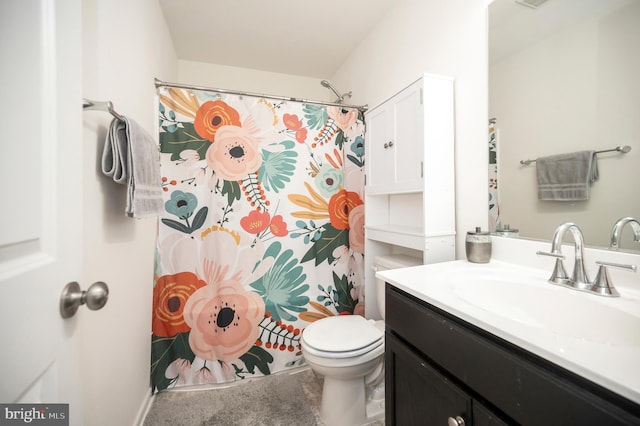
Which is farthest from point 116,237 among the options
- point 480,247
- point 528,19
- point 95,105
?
point 528,19

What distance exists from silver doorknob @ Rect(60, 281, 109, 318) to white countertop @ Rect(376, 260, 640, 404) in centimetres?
79

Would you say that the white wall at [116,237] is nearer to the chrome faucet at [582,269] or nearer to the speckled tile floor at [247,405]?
the speckled tile floor at [247,405]

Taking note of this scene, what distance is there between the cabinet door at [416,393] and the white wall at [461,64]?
2.23 ft

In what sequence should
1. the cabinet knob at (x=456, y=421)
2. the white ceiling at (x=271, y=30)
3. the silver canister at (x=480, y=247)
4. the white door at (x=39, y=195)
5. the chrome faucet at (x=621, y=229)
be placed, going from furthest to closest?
1. the white ceiling at (x=271, y=30)
2. the silver canister at (x=480, y=247)
3. the chrome faucet at (x=621, y=229)
4. the cabinet knob at (x=456, y=421)
5. the white door at (x=39, y=195)

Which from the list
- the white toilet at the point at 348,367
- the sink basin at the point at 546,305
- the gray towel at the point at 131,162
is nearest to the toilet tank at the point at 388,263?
the white toilet at the point at 348,367

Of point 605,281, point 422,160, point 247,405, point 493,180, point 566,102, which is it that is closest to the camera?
point 605,281

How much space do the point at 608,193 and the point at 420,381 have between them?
850mm

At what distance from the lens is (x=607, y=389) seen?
406 millimetres

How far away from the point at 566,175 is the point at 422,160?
1.72 feet

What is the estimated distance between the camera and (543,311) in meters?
0.79

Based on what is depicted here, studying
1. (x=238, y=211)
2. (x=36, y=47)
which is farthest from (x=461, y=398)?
(x=238, y=211)

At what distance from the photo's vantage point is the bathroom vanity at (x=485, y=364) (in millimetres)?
429

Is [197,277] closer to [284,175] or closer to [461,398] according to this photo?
[284,175]

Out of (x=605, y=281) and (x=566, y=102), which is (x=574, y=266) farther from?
(x=566, y=102)
